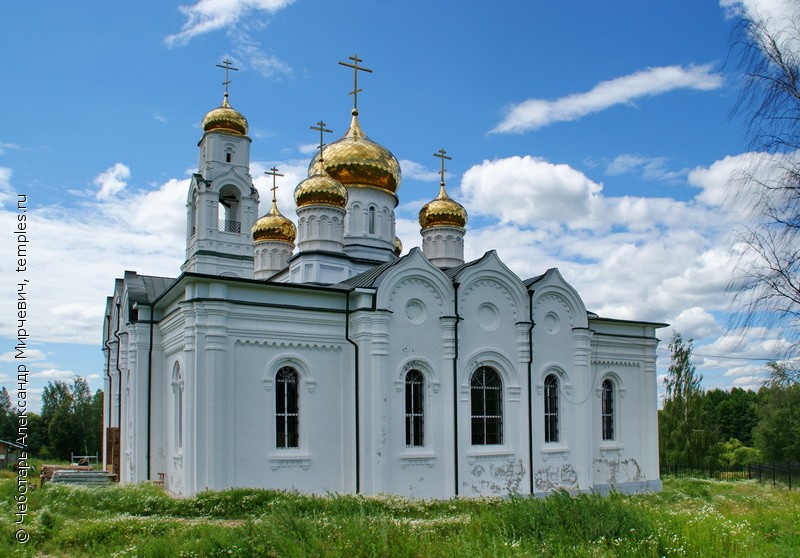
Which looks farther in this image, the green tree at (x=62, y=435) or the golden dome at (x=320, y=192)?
the green tree at (x=62, y=435)

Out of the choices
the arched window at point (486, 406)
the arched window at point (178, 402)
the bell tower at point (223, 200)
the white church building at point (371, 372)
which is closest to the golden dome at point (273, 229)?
the bell tower at point (223, 200)

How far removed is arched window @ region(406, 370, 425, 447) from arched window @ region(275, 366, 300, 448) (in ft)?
7.93

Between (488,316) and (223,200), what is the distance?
12792 mm

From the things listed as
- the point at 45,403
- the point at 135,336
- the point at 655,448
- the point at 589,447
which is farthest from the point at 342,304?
the point at 45,403

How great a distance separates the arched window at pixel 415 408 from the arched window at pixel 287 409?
2.42 metres

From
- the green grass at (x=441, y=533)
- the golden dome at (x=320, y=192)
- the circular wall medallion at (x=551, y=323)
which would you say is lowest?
the green grass at (x=441, y=533)

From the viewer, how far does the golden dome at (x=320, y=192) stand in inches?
758

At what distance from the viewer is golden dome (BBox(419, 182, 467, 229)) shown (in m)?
22.2

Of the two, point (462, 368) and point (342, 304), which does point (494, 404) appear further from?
point (342, 304)

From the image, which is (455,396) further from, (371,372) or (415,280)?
(415,280)

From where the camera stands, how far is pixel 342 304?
16.0 metres

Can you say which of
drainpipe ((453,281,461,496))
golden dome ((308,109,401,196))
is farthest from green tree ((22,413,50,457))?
drainpipe ((453,281,461,496))

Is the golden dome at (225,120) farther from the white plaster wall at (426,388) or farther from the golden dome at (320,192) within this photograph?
the white plaster wall at (426,388)

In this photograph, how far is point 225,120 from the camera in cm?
2555
